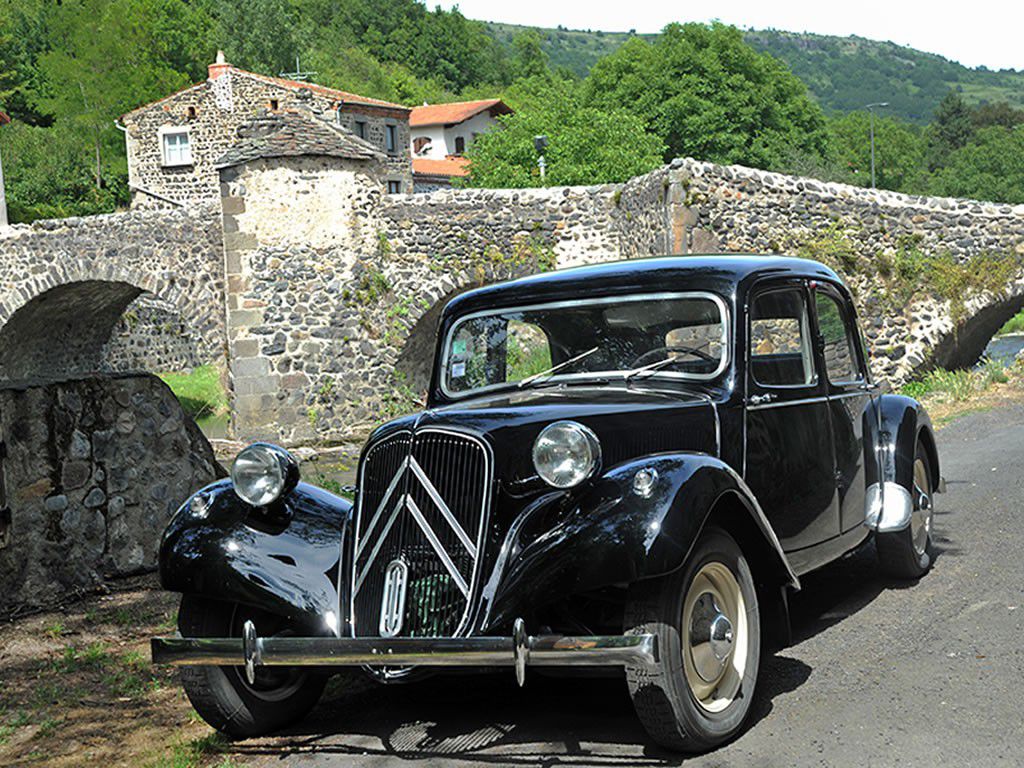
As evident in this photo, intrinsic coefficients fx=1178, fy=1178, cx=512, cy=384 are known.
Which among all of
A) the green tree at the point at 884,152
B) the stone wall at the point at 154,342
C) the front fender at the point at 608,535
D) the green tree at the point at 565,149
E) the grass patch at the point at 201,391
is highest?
the green tree at the point at 884,152

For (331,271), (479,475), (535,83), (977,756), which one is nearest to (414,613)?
(479,475)

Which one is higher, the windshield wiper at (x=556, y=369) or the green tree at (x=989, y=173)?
the green tree at (x=989, y=173)

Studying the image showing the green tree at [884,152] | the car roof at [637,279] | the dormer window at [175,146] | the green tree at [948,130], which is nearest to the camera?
the car roof at [637,279]

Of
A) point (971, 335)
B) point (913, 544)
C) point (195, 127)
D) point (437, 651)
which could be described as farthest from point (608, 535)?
point (195, 127)

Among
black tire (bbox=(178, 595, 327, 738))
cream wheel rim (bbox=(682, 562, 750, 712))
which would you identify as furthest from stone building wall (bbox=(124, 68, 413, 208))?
cream wheel rim (bbox=(682, 562, 750, 712))

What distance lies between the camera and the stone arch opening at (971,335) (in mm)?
15766

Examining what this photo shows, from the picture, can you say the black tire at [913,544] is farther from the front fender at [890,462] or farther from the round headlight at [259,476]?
the round headlight at [259,476]

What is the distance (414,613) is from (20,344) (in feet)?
82.5

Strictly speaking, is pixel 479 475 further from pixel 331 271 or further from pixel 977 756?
pixel 331 271

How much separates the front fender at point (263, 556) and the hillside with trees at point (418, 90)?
32.3 metres

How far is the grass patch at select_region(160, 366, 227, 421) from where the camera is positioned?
2578cm

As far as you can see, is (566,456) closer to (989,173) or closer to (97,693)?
(97,693)

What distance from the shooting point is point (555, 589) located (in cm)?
377

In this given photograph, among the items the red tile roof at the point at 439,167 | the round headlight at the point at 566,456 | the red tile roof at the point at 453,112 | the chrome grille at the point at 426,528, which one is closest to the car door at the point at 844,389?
the round headlight at the point at 566,456
